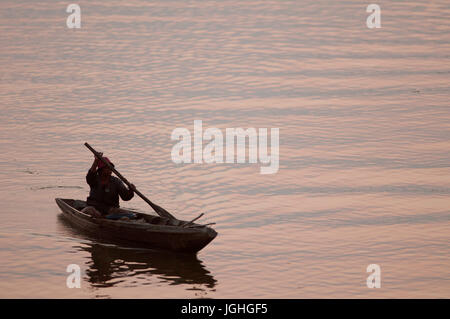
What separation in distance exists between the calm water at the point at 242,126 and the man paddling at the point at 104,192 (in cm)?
58

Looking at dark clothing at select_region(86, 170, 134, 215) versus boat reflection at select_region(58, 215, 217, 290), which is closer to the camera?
boat reflection at select_region(58, 215, 217, 290)

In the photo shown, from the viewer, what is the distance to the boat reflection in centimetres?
1575

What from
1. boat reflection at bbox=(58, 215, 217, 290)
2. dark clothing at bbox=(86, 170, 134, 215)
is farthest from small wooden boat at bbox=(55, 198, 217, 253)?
dark clothing at bbox=(86, 170, 134, 215)

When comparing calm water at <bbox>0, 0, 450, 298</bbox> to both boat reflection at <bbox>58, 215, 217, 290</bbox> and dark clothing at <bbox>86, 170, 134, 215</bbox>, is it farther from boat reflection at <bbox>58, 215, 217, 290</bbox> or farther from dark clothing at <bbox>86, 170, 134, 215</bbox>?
dark clothing at <bbox>86, 170, 134, 215</bbox>

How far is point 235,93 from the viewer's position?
3123 centimetres

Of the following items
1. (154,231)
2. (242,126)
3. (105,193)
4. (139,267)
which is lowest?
(139,267)

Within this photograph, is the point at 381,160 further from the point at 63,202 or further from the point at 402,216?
the point at 63,202

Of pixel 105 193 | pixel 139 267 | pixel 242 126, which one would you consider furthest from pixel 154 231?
pixel 242 126

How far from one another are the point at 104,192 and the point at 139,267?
78.3 inches

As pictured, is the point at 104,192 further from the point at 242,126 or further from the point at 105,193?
the point at 242,126

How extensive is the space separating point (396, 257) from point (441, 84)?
49.7ft

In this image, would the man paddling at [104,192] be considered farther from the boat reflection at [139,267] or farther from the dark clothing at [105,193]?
the boat reflection at [139,267]

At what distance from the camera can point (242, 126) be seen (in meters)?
27.1

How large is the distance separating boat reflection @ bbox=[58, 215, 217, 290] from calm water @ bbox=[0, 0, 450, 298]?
41 mm
